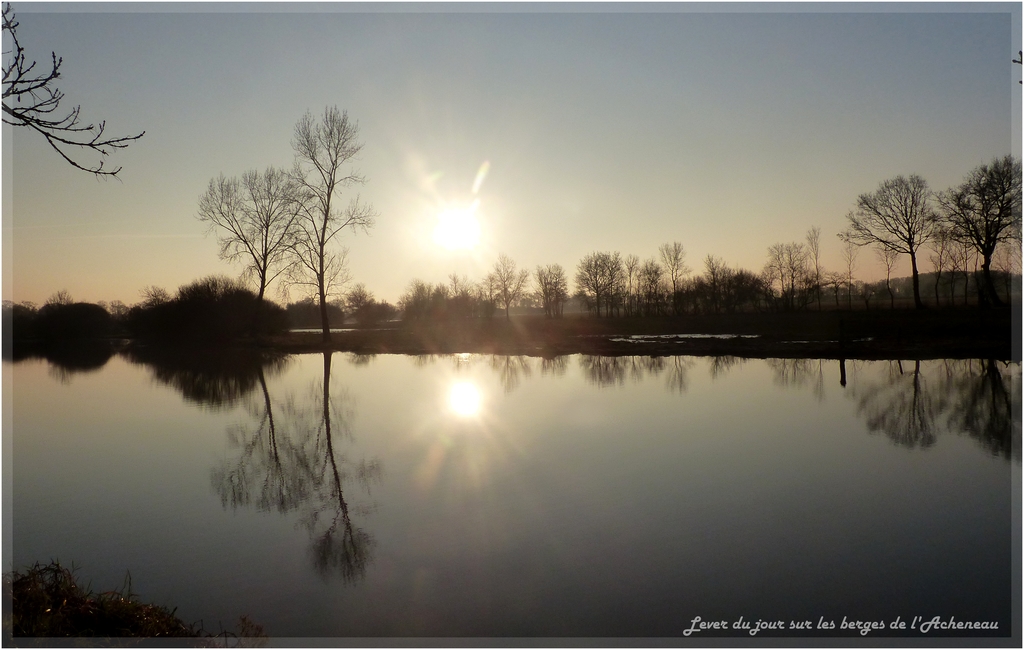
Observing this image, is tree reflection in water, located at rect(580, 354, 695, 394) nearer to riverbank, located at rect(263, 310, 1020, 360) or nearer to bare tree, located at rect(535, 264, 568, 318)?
riverbank, located at rect(263, 310, 1020, 360)

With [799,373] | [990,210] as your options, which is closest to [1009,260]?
[990,210]

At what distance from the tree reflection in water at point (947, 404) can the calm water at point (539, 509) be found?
87mm

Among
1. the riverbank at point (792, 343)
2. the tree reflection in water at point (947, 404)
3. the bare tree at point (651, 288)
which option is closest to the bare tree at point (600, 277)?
the bare tree at point (651, 288)

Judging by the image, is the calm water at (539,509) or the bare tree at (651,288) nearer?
the calm water at (539,509)

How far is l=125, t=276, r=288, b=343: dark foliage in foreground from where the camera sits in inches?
1697

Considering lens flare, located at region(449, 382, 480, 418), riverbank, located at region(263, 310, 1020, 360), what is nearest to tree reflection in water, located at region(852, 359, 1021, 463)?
riverbank, located at region(263, 310, 1020, 360)

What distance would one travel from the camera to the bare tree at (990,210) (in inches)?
1479

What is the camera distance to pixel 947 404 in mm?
12086


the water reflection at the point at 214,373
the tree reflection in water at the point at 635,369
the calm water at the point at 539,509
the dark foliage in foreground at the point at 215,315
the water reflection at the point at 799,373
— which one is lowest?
the calm water at the point at 539,509

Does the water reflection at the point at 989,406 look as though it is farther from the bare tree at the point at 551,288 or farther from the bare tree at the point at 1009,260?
the bare tree at the point at 551,288

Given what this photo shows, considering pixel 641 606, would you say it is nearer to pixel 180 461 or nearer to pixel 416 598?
pixel 416 598

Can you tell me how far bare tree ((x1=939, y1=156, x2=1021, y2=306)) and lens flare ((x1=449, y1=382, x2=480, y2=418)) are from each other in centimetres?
3427

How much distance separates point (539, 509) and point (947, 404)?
9.61 m

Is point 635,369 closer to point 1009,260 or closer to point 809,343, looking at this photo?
point 809,343
